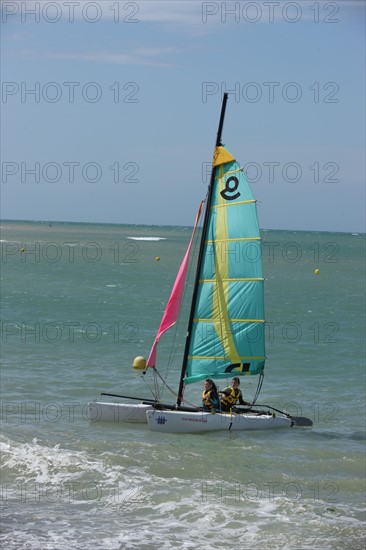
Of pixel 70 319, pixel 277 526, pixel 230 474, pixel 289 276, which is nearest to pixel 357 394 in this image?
pixel 230 474

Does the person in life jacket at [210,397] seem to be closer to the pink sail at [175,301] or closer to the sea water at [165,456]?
the sea water at [165,456]

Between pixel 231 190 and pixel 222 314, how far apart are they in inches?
129

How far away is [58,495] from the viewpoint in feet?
66.2

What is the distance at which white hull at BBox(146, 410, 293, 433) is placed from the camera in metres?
25.6

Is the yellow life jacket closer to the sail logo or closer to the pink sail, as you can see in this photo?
the pink sail

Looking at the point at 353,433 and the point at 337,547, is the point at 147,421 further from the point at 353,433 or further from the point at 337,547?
the point at 337,547

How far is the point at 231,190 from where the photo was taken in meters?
26.1

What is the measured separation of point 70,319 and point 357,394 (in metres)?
20.3

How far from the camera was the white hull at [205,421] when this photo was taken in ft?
84.0

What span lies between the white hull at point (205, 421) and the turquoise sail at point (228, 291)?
4.48 ft

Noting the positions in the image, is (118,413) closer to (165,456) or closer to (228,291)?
(165,456)

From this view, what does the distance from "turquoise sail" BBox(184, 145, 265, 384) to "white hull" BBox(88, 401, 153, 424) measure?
5.14 ft

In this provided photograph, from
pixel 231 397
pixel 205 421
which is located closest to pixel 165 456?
pixel 205 421

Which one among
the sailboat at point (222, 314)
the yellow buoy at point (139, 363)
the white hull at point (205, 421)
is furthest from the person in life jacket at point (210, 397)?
the yellow buoy at point (139, 363)
